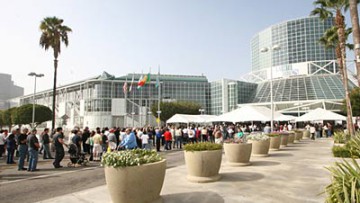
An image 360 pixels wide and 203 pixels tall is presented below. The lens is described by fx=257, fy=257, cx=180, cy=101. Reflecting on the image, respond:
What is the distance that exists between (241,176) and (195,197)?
2.60m

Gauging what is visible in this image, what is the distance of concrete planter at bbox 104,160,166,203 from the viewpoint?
4.89 meters

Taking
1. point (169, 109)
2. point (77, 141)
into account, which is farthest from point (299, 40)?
point (77, 141)

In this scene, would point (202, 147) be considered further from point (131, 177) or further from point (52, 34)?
point (52, 34)

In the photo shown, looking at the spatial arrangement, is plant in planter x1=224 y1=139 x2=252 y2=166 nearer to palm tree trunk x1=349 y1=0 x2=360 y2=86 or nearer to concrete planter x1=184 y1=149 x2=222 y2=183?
concrete planter x1=184 y1=149 x2=222 y2=183

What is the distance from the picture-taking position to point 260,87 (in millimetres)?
75875

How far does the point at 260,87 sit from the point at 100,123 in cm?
4770

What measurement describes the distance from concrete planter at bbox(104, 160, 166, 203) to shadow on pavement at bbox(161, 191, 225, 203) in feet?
2.95

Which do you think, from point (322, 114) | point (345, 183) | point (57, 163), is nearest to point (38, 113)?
point (57, 163)

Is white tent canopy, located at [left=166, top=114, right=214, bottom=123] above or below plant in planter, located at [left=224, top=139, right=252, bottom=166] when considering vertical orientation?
above

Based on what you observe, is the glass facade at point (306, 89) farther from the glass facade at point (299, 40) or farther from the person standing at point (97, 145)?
the person standing at point (97, 145)

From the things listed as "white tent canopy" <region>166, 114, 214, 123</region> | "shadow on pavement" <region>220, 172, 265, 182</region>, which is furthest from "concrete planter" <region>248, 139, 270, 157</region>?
"white tent canopy" <region>166, 114, 214, 123</region>

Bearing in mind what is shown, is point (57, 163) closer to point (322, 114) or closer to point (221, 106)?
point (322, 114)

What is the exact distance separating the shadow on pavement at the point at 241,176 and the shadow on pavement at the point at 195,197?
1601 millimetres

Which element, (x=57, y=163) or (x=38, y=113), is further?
(x=38, y=113)
